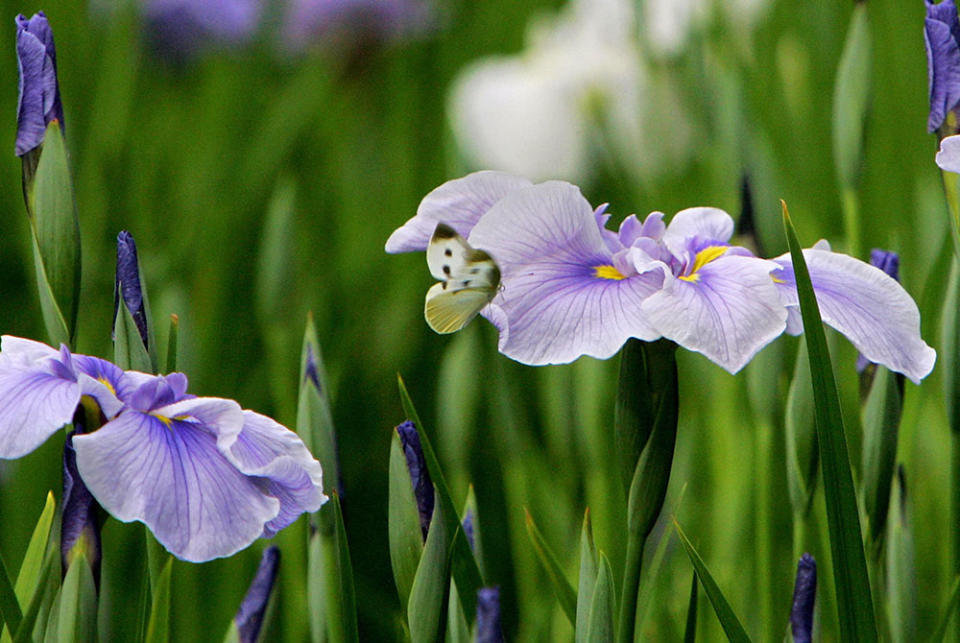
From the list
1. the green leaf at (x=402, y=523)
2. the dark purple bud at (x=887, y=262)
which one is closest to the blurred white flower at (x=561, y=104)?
the dark purple bud at (x=887, y=262)

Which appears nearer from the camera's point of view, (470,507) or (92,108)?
(470,507)

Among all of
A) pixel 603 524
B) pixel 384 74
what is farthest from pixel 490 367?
pixel 384 74

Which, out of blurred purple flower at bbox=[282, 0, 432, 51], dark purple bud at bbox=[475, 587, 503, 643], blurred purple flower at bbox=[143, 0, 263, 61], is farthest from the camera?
blurred purple flower at bbox=[282, 0, 432, 51]

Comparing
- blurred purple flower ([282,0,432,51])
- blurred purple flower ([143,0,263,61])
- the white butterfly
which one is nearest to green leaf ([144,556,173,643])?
the white butterfly

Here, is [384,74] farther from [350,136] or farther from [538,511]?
[538,511]

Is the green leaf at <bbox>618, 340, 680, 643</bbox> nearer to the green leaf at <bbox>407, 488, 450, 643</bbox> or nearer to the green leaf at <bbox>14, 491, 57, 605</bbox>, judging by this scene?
the green leaf at <bbox>407, 488, 450, 643</bbox>

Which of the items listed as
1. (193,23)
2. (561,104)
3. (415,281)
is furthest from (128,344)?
(193,23)
